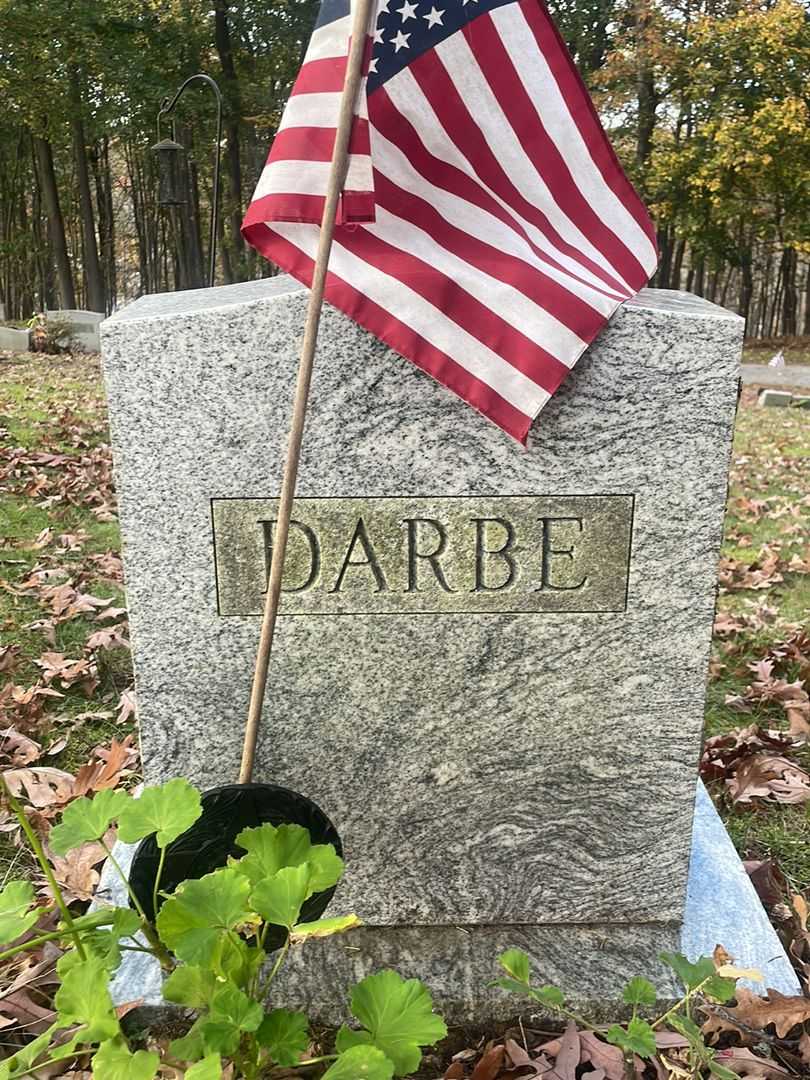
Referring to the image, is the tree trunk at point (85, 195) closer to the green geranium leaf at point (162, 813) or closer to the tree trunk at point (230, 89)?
the tree trunk at point (230, 89)

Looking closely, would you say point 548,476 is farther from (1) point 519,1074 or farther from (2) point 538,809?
(1) point 519,1074

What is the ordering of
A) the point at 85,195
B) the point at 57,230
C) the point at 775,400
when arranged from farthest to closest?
1. the point at 57,230
2. the point at 85,195
3. the point at 775,400

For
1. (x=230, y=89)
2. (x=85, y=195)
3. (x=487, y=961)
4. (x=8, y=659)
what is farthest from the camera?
(x=85, y=195)

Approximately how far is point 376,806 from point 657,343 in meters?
1.16

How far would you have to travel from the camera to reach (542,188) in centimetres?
197

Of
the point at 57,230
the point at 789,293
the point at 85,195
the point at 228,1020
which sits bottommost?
the point at 228,1020

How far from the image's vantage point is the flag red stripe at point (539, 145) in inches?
73.7

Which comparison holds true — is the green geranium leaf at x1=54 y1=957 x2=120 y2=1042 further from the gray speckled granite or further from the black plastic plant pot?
the gray speckled granite

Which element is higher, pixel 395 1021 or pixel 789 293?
pixel 789 293

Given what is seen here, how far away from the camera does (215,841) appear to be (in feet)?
5.82

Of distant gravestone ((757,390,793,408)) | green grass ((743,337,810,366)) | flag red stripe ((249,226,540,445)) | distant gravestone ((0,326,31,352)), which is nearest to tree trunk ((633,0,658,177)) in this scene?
green grass ((743,337,810,366))

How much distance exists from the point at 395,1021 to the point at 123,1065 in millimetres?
381

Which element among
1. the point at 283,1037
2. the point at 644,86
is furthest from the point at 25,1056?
the point at 644,86

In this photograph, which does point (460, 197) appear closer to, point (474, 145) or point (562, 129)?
point (474, 145)
